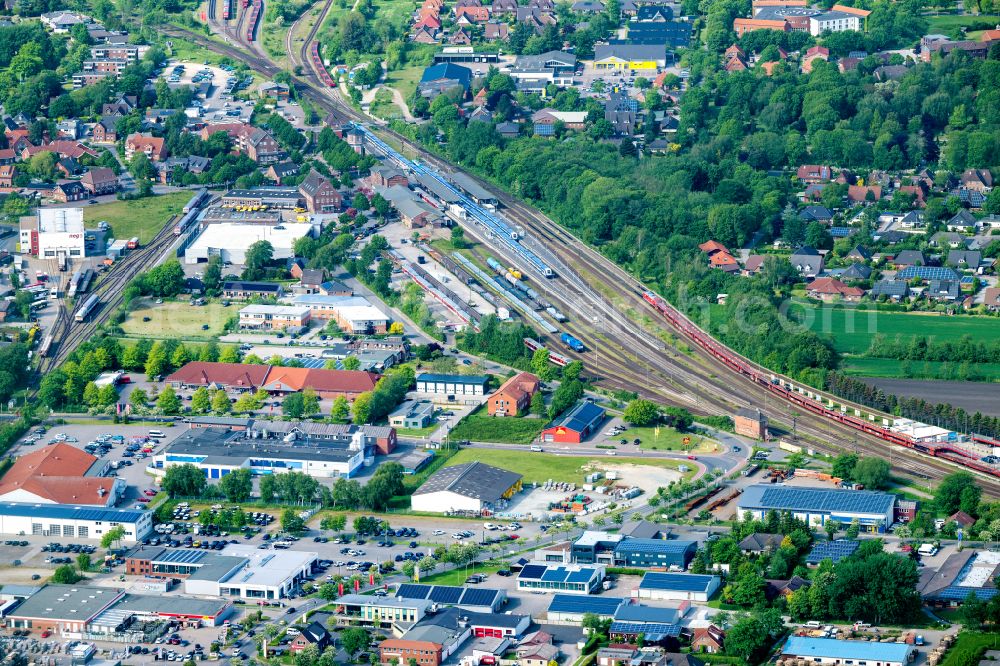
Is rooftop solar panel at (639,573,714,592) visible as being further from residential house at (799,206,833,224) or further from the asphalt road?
residential house at (799,206,833,224)

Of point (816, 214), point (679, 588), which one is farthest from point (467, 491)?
point (816, 214)

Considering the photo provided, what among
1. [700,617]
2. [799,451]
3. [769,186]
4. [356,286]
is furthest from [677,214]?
[700,617]

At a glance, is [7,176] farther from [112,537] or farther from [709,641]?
[709,641]

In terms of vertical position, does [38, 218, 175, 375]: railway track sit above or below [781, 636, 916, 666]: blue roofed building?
above

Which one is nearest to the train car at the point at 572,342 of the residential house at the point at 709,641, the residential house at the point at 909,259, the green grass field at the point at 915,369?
the green grass field at the point at 915,369

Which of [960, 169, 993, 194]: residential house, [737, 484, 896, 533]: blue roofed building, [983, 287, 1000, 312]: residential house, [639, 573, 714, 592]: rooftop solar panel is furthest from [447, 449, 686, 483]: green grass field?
[960, 169, 993, 194]: residential house

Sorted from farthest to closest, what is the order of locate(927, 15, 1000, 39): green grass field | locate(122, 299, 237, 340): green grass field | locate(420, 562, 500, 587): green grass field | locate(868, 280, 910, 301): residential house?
locate(927, 15, 1000, 39): green grass field, locate(868, 280, 910, 301): residential house, locate(122, 299, 237, 340): green grass field, locate(420, 562, 500, 587): green grass field

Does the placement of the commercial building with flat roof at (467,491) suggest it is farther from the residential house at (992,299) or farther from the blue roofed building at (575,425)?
the residential house at (992,299)
